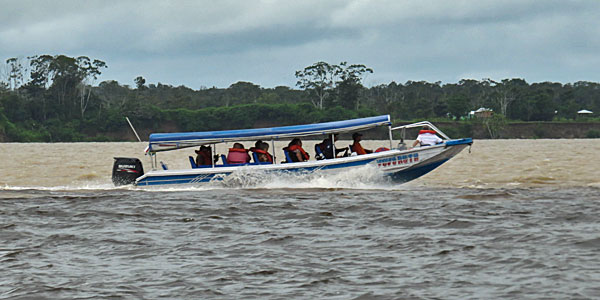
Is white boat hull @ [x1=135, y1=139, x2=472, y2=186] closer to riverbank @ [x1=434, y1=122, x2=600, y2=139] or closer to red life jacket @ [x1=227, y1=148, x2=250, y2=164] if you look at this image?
red life jacket @ [x1=227, y1=148, x2=250, y2=164]

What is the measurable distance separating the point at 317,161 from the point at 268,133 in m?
1.33

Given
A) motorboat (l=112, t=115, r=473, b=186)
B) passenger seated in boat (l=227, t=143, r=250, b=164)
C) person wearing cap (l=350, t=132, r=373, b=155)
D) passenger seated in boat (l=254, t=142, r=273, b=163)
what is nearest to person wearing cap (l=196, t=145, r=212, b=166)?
motorboat (l=112, t=115, r=473, b=186)

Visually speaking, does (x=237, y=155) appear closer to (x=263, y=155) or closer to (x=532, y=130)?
(x=263, y=155)

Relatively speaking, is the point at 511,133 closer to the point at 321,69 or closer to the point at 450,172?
the point at 321,69

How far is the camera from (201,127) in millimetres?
113312

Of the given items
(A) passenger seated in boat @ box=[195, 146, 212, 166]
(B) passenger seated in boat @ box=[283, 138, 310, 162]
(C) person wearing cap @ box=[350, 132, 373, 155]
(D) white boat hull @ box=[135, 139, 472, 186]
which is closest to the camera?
(D) white boat hull @ box=[135, 139, 472, 186]

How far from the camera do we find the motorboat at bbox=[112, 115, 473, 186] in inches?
723

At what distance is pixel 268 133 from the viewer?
18734 mm

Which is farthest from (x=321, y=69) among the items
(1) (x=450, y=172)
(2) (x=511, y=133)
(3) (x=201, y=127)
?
(1) (x=450, y=172)

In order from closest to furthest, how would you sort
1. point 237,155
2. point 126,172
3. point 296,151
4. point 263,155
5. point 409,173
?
point 409,173, point 296,151, point 237,155, point 263,155, point 126,172

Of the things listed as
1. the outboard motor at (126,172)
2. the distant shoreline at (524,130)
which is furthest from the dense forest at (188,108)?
the outboard motor at (126,172)

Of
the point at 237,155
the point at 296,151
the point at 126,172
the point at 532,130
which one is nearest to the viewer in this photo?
the point at 296,151

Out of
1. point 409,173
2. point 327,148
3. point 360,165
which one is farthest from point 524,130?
point 360,165

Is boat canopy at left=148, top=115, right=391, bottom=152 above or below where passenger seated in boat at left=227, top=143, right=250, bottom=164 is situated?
above
